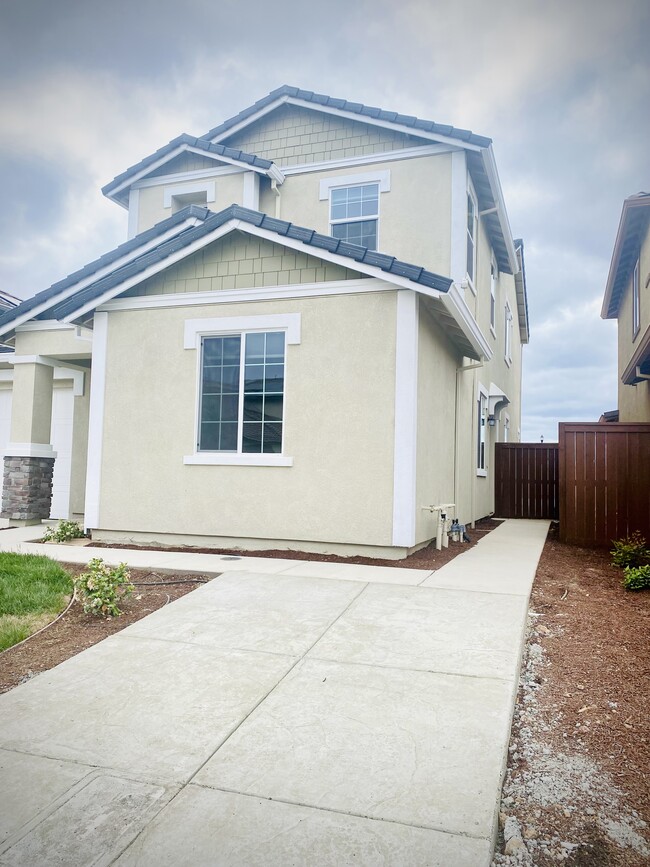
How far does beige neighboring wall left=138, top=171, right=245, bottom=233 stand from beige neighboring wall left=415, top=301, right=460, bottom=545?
17.3ft

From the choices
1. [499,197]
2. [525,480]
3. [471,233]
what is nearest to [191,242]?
[471,233]

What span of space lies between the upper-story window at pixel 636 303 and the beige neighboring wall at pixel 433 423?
247 inches

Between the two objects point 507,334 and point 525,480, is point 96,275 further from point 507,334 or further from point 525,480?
point 507,334

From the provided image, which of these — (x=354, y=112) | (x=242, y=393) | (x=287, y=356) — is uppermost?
(x=354, y=112)

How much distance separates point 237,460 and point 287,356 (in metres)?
1.57

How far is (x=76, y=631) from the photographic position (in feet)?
16.3

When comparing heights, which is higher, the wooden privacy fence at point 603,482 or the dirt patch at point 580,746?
the wooden privacy fence at point 603,482

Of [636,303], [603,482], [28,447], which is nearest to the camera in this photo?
[603,482]

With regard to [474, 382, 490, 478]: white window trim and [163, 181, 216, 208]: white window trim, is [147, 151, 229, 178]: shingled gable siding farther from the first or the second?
[474, 382, 490, 478]: white window trim

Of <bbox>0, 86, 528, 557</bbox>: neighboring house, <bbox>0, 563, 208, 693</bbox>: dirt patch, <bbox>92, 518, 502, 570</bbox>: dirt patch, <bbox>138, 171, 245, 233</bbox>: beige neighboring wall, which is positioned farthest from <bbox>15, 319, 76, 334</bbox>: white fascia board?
<bbox>0, 563, 208, 693</bbox>: dirt patch

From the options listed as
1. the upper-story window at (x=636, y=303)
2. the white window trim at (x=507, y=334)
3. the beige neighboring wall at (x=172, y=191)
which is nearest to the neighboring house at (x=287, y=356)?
the beige neighboring wall at (x=172, y=191)

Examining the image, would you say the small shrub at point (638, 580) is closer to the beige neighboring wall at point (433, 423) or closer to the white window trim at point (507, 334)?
the beige neighboring wall at point (433, 423)

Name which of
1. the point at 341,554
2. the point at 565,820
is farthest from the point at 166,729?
the point at 341,554

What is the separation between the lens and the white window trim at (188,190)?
1221 cm
